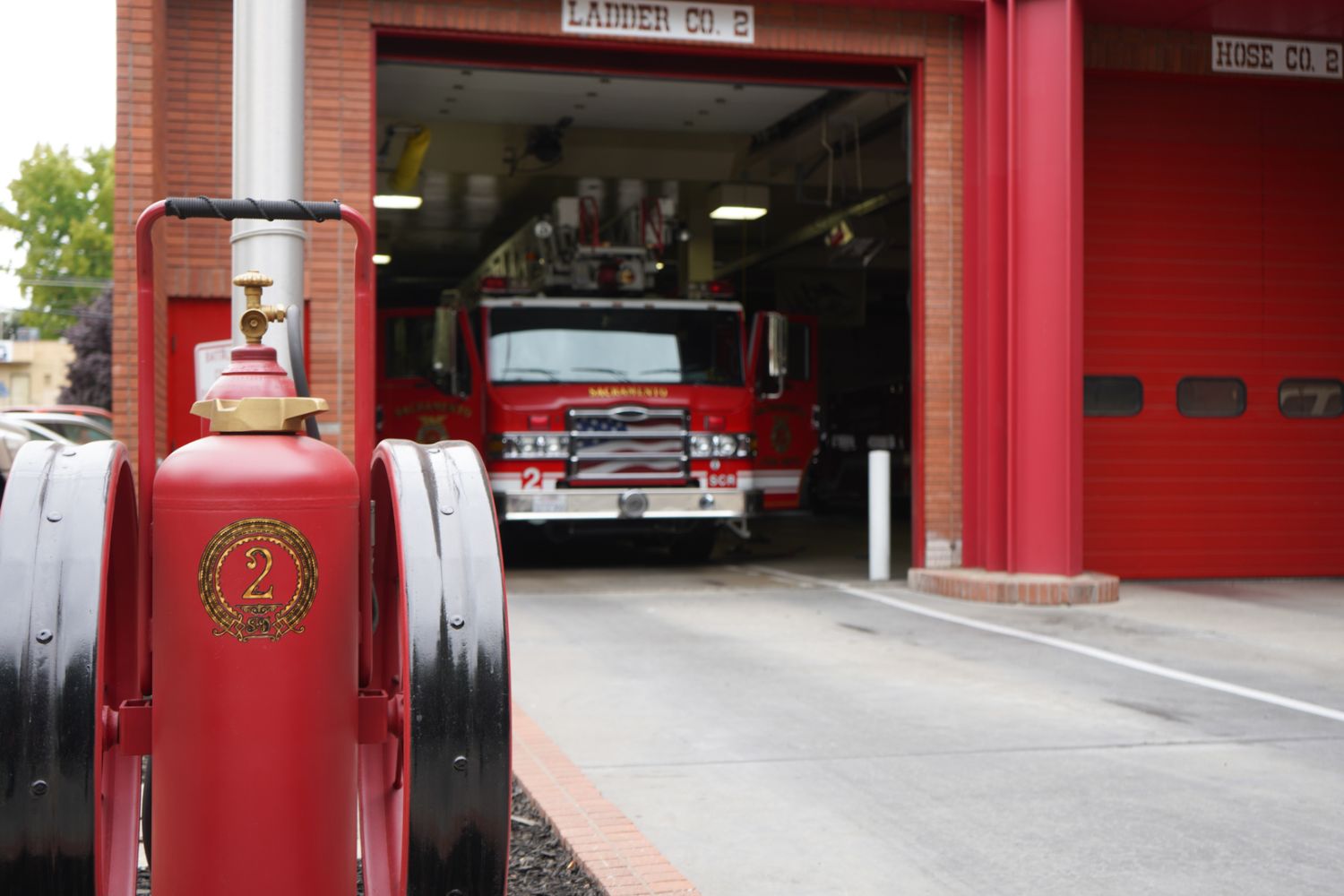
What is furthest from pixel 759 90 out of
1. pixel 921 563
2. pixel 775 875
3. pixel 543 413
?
pixel 775 875

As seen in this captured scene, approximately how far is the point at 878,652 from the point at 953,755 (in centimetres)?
303

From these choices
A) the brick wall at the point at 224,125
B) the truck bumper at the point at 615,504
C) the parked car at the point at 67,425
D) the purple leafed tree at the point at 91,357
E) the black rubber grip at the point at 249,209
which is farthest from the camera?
the purple leafed tree at the point at 91,357

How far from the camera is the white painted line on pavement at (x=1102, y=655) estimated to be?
7527 mm

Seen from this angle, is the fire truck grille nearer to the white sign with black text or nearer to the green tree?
the white sign with black text

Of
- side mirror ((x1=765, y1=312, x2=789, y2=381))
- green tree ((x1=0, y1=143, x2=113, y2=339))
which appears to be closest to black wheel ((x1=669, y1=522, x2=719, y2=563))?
side mirror ((x1=765, y1=312, x2=789, y2=381))

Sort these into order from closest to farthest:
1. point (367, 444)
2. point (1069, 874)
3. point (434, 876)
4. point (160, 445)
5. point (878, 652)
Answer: point (434, 876) < point (367, 444) < point (1069, 874) < point (878, 652) < point (160, 445)

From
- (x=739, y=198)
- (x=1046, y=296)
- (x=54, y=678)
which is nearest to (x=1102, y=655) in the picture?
(x=1046, y=296)

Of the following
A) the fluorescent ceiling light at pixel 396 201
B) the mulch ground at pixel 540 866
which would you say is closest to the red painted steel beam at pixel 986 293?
the mulch ground at pixel 540 866

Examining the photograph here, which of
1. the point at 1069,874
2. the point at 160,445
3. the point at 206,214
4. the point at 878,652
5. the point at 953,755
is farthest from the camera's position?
the point at 160,445

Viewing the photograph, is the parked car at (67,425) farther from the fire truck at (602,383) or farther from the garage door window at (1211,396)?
the garage door window at (1211,396)

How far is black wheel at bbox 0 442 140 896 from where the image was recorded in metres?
2.95

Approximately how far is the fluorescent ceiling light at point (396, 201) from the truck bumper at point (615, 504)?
825cm

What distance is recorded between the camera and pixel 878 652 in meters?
9.34

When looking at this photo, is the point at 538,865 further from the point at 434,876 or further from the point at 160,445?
the point at 160,445
